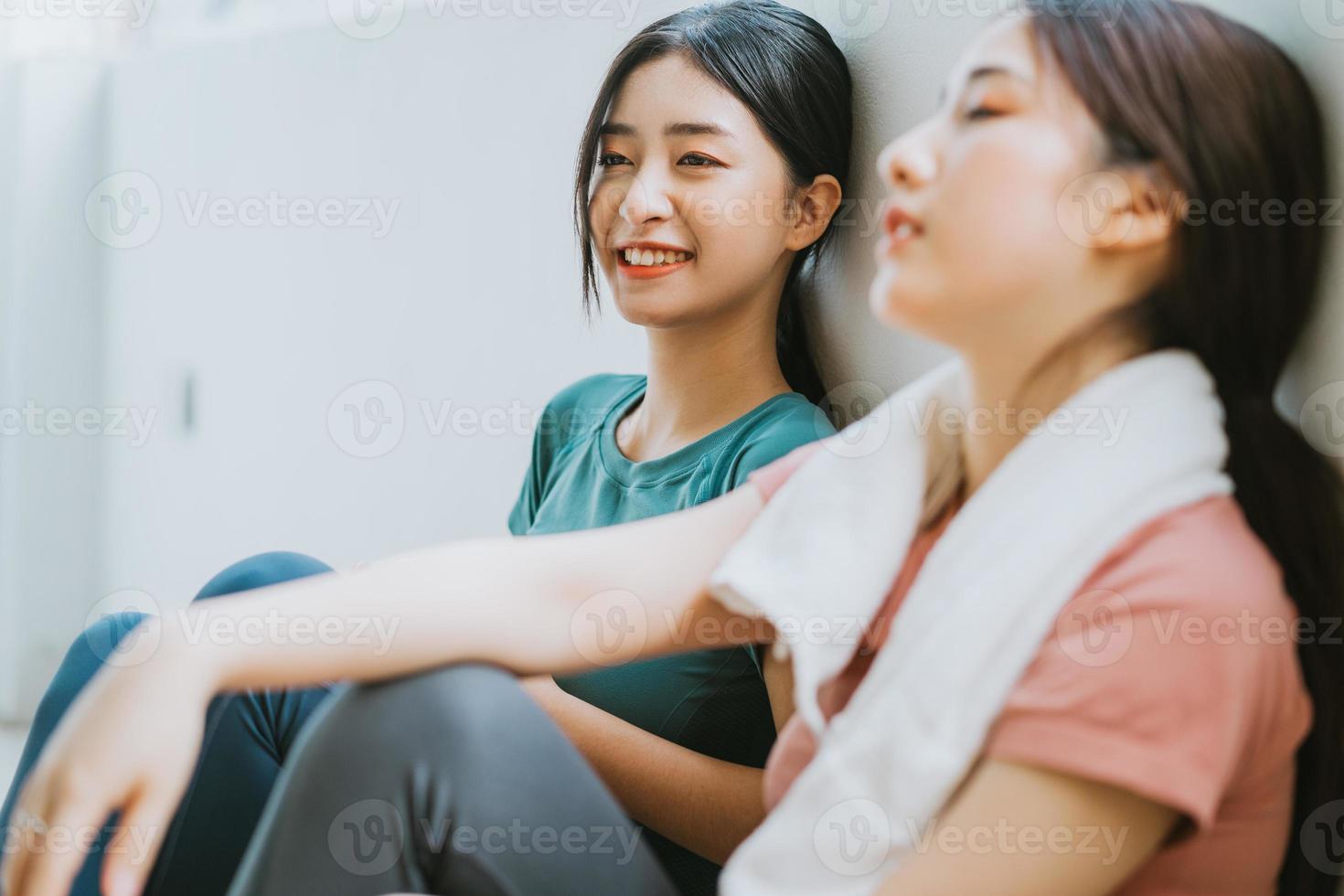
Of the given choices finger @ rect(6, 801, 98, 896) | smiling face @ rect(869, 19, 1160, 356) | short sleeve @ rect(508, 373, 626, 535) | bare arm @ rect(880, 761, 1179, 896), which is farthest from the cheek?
short sleeve @ rect(508, 373, 626, 535)

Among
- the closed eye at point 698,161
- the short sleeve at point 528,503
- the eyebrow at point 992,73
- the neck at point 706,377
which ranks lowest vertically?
the short sleeve at point 528,503

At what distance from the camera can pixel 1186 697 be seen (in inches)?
24.7

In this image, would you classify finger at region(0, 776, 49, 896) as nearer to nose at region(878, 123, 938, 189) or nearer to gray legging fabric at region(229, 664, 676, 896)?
gray legging fabric at region(229, 664, 676, 896)

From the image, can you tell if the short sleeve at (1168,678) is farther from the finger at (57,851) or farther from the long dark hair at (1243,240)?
the finger at (57,851)

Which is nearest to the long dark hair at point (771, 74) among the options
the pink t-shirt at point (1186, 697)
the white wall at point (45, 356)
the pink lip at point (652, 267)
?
the pink lip at point (652, 267)

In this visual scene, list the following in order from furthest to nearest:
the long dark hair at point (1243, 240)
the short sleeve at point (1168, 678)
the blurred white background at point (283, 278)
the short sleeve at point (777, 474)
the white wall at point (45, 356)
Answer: the white wall at point (45, 356) < the blurred white background at point (283, 278) < the short sleeve at point (777, 474) < the long dark hair at point (1243, 240) < the short sleeve at point (1168, 678)

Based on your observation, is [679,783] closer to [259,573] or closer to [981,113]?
[259,573]

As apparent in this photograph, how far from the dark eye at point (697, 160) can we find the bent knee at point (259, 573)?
1.72 feet

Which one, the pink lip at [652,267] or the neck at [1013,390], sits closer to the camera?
the neck at [1013,390]

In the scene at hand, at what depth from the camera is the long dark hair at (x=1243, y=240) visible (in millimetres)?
718

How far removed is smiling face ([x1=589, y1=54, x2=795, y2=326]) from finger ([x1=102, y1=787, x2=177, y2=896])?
67 centimetres

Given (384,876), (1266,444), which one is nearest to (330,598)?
(384,876)

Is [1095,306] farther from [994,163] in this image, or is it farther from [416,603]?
[416,603]

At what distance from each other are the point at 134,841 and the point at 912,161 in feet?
2.04
